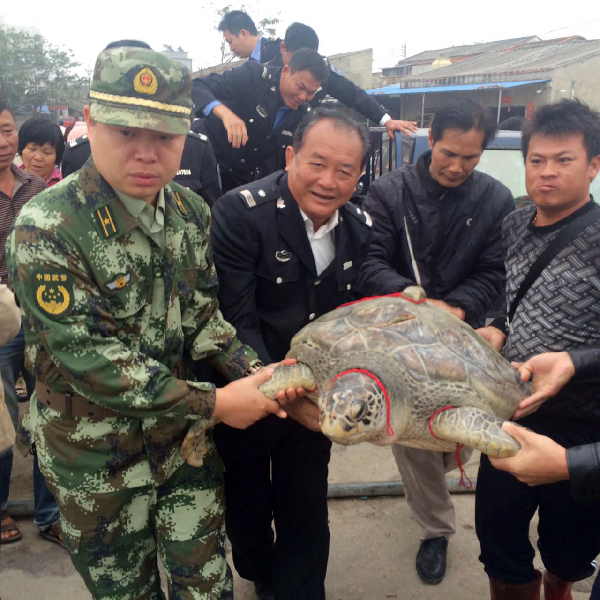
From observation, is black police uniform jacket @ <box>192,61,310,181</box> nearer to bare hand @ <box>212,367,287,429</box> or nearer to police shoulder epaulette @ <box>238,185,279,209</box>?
police shoulder epaulette @ <box>238,185,279,209</box>

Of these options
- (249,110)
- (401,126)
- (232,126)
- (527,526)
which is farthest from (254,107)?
(527,526)

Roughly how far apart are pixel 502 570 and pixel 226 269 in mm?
1499

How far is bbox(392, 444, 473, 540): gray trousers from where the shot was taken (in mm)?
2514

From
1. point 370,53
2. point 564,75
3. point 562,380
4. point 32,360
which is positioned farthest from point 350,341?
point 370,53

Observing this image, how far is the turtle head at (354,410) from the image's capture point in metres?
1.47

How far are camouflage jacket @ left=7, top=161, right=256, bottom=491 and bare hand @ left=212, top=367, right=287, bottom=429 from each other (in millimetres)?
38

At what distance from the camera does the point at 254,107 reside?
3.46 meters

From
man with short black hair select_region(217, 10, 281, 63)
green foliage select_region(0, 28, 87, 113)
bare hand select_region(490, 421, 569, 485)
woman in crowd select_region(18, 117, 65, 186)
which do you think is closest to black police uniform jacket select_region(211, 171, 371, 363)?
bare hand select_region(490, 421, 569, 485)

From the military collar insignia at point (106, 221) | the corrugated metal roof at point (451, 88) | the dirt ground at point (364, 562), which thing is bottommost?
the dirt ground at point (364, 562)

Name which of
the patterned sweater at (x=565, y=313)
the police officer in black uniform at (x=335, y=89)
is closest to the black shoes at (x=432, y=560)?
the patterned sweater at (x=565, y=313)

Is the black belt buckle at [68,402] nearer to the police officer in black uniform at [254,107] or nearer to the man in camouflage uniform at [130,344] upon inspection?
the man in camouflage uniform at [130,344]

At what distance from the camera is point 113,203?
1.48m

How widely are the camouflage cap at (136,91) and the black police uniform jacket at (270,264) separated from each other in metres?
0.51

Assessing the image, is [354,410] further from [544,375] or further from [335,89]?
[335,89]
